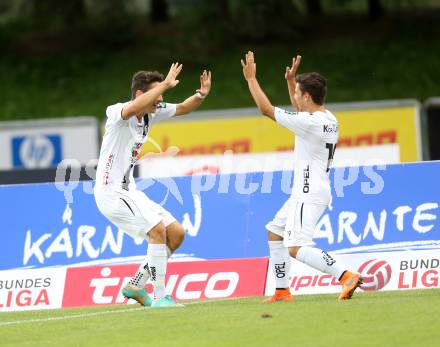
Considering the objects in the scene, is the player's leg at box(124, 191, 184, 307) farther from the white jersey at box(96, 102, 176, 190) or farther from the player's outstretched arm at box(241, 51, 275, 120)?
the player's outstretched arm at box(241, 51, 275, 120)

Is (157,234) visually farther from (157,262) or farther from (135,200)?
(135,200)

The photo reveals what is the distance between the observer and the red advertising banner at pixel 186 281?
14.3 meters

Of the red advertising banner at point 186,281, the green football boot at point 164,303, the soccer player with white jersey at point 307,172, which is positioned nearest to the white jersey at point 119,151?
the green football boot at point 164,303

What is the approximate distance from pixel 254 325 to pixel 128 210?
2.37 metres

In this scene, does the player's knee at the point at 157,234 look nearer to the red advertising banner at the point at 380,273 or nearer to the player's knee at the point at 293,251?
the player's knee at the point at 293,251

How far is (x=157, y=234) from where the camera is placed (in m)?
12.5

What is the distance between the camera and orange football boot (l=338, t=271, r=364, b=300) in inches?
475

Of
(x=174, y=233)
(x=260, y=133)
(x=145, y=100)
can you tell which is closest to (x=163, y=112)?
(x=145, y=100)

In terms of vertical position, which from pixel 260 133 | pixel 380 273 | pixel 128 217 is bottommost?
pixel 260 133

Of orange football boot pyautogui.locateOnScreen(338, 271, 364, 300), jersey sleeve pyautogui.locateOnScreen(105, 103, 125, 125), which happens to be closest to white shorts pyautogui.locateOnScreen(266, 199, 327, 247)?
orange football boot pyautogui.locateOnScreen(338, 271, 364, 300)

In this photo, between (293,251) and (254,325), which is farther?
(293,251)

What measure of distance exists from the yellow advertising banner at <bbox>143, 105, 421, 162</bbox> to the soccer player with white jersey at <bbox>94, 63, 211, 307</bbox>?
12309mm

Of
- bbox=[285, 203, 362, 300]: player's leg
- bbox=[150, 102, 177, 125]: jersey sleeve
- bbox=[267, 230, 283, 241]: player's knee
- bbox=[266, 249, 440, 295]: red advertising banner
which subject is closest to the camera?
bbox=[285, 203, 362, 300]: player's leg

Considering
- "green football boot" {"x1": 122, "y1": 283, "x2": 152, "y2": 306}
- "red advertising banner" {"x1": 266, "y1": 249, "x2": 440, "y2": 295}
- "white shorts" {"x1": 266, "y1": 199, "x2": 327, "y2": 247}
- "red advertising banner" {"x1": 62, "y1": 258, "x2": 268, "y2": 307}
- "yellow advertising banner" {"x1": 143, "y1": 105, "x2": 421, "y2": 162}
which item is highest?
"white shorts" {"x1": 266, "y1": 199, "x2": 327, "y2": 247}
